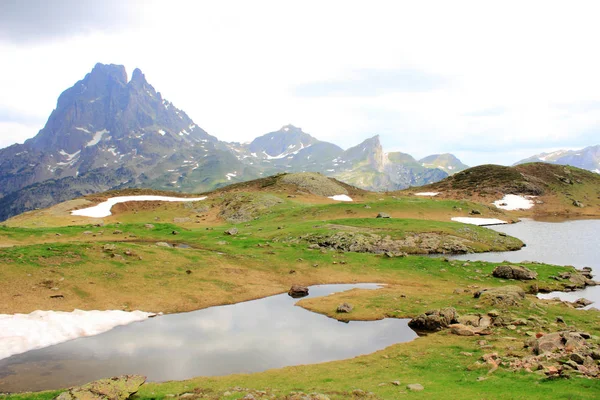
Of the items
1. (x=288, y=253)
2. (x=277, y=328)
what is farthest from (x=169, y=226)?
(x=277, y=328)

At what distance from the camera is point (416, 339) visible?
28000mm

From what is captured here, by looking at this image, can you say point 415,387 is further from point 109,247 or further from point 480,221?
point 480,221

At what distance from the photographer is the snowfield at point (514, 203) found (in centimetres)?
13038

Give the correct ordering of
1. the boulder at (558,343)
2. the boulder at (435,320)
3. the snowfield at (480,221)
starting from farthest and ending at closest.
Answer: the snowfield at (480,221) → the boulder at (435,320) → the boulder at (558,343)

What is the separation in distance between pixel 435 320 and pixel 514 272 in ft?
70.5

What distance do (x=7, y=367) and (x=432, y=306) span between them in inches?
1326

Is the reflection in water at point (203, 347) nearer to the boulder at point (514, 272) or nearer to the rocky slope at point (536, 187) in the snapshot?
the boulder at point (514, 272)

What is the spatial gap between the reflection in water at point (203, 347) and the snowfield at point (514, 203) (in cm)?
11891

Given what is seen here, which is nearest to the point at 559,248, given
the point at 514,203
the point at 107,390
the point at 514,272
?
the point at 514,272

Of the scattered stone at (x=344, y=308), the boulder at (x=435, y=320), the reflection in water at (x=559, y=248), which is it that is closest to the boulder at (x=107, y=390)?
the scattered stone at (x=344, y=308)

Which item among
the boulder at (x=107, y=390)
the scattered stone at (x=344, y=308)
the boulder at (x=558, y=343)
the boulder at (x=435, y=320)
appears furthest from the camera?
the scattered stone at (x=344, y=308)

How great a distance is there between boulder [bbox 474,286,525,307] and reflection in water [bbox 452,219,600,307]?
29.0 ft

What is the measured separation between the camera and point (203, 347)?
26594 mm

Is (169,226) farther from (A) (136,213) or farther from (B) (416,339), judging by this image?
(B) (416,339)
